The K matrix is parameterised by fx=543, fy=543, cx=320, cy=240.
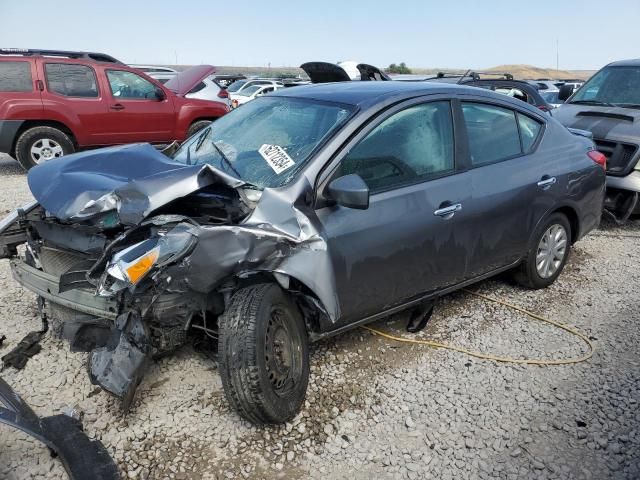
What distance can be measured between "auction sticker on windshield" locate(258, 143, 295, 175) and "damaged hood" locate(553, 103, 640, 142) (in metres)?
4.78

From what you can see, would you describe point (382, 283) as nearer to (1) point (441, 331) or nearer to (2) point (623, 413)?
(1) point (441, 331)

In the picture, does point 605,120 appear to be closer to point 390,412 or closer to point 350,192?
point 350,192

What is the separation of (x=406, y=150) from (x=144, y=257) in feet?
5.71

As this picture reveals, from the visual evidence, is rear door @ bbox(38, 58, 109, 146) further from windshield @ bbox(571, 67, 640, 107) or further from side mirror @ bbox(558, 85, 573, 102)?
windshield @ bbox(571, 67, 640, 107)

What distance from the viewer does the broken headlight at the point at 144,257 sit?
248 cm

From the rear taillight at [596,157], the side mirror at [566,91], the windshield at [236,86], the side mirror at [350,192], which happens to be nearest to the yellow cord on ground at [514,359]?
the side mirror at [350,192]

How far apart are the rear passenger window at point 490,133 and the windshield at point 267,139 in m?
0.99

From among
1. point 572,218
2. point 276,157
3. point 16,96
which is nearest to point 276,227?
point 276,157

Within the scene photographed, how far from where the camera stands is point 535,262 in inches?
172

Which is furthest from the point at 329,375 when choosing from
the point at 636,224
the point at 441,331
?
the point at 636,224

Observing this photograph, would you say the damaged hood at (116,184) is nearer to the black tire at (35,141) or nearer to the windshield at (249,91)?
the black tire at (35,141)

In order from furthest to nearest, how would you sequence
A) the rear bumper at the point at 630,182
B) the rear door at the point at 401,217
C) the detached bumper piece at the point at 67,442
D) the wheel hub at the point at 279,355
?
the rear bumper at the point at 630,182
the rear door at the point at 401,217
the wheel hub at the point at 279,355
the detached bumper piece at the point at 67,442

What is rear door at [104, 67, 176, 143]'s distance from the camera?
9.38 m

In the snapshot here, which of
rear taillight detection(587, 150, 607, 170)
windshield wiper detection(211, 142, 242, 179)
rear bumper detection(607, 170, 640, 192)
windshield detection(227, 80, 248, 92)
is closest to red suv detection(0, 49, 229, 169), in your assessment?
windshield wiper detection(211, 142, 242, 179)
